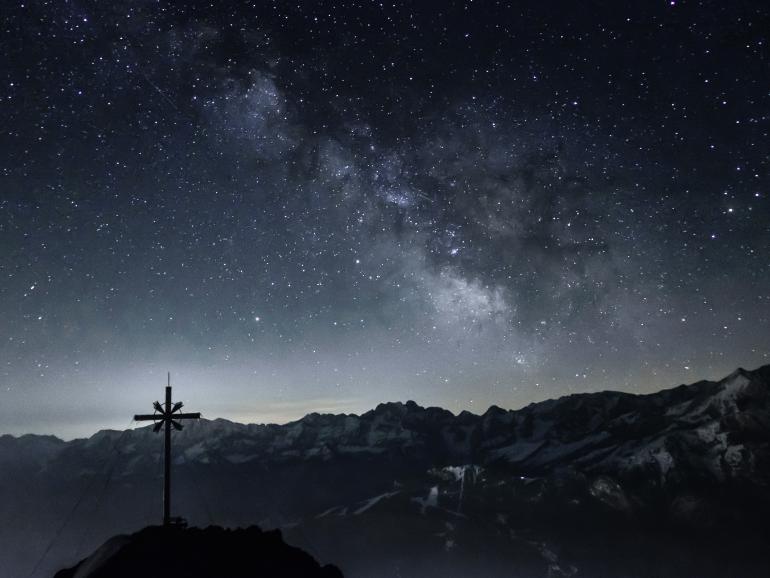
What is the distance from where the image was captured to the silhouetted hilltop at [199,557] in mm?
17984

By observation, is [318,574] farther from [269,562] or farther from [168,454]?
[168,454]

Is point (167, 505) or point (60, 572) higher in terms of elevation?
point (167, 505)

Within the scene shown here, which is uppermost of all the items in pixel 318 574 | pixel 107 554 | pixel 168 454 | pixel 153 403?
pixel 153 403

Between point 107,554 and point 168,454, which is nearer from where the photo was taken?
point 107,554

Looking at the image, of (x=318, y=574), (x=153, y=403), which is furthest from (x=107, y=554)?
(x=318, y=574)

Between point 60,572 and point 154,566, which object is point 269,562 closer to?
point 154,566

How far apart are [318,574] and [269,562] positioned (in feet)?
6.44

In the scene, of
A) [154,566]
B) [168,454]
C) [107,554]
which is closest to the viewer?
[154,566]

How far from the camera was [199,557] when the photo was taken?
18672 millimetres

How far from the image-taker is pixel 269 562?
1956cm

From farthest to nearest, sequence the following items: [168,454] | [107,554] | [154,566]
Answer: [168,454] → [107,554] → [154,566]

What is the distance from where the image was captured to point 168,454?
21.7 meters

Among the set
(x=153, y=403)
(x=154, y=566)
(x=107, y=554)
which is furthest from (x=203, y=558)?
(x=153, y=403)

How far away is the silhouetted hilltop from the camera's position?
708 inches
